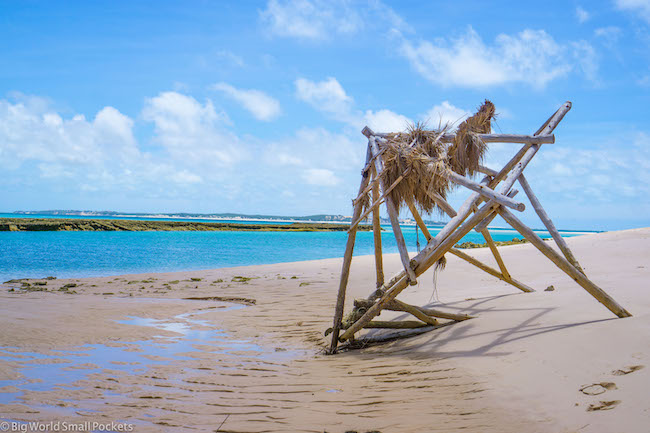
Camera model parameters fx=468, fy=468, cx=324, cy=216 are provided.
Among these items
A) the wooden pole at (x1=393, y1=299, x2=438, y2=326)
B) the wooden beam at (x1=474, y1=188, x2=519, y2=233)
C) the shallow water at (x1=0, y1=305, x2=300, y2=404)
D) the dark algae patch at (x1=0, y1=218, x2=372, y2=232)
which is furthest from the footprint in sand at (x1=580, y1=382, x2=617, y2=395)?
the dark algae patch at (x1=0, y1=218, x2=372, y2=232)

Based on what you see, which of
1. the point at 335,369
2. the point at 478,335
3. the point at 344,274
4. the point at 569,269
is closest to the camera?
the point at 569,269

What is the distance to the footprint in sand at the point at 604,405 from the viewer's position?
11.5ft

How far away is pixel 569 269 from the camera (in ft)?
18.5

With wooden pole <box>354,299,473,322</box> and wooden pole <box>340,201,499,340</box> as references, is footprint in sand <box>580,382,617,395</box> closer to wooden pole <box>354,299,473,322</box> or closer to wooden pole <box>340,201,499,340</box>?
wooden pole <box>340,201,499,340</box>

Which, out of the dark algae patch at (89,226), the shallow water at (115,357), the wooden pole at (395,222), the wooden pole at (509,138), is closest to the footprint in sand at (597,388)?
the wooden pole at (395,222)

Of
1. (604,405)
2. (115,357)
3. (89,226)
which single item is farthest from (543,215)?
(89,226)

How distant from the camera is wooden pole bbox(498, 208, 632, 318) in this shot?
5391 mm

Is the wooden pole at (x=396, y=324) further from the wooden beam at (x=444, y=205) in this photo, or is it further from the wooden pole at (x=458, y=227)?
the wooden beam at (x=444, y=205)

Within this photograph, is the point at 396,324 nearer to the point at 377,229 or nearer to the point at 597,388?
the point at 377,229

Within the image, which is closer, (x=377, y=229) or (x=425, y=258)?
(x=425, y=258)

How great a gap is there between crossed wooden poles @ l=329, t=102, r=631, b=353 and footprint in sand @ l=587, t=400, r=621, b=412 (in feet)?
7.00

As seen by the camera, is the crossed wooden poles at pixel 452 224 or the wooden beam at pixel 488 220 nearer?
the crossed wooden poles at pixel 452 224

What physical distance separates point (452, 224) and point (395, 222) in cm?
90

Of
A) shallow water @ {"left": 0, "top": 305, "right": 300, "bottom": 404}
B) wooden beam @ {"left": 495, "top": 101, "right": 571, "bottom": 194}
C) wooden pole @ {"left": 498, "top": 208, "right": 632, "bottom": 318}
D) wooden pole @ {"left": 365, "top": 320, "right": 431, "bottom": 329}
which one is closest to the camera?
shallow water @ {"left": 0, "top": 305, "right": 300, "bottom": 404}
